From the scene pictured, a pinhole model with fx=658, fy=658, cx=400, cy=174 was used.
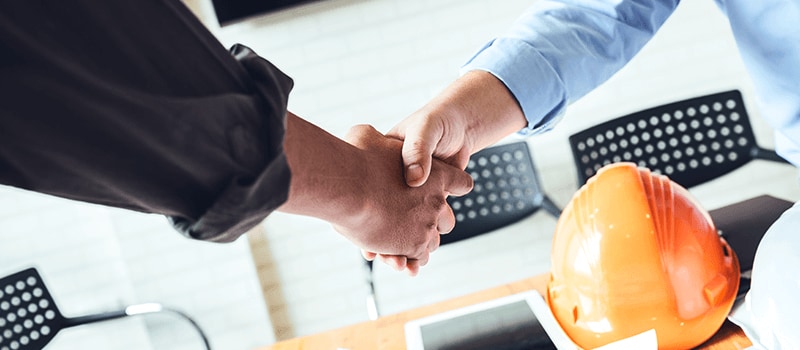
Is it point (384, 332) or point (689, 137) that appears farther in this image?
point (689, 137)

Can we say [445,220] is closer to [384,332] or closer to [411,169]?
[411,169]

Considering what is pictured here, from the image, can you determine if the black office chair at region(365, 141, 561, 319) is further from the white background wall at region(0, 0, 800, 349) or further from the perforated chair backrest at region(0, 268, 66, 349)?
the perforated chair backrest at region(0, 268, 66, 349)

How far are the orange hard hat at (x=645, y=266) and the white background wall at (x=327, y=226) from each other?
133 cm

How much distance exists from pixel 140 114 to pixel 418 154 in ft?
1.85

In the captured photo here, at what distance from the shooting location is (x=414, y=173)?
3.46 feet

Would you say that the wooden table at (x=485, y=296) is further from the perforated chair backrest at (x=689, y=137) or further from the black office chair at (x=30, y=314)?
the black office chair at (x=30, y=314)

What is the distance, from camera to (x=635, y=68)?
2.40m

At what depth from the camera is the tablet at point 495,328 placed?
112 centimetres

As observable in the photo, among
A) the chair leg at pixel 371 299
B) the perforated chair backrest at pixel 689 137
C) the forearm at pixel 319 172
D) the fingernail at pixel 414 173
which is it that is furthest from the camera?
the perforated chair backrest at pixel 689 137

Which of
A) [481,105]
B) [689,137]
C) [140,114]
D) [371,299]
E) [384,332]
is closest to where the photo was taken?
[140,114]

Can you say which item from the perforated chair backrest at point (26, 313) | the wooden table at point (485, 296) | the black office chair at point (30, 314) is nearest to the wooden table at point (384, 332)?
the wooden table at point (485, 296)

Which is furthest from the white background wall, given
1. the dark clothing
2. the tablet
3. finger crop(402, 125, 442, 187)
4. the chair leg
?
the dark clothing

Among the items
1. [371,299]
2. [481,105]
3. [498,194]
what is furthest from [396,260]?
[498,194]

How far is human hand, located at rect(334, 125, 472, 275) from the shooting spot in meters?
1.01
